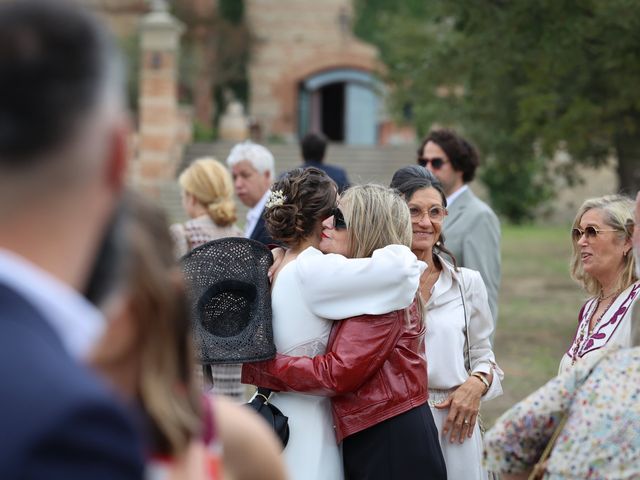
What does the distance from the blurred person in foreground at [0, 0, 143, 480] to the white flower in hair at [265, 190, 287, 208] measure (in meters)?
3.05

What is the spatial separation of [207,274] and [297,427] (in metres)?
0.67

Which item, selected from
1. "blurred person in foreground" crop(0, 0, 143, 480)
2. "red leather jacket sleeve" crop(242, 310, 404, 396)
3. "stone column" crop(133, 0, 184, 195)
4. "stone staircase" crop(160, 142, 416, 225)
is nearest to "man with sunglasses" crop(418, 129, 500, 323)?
"red leather jacket sleeve" crop(242, 310, 404, 396)

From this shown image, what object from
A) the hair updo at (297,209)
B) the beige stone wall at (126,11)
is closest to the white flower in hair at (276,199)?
the hair updo at (297,209)

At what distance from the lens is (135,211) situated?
1.61 metres

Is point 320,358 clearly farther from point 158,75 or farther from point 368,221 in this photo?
point 158,75

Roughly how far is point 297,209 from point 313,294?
0.44 metres

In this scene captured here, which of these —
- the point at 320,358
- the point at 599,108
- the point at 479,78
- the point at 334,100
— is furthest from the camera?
the point at 334,100

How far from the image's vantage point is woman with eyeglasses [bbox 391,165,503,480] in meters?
4.66

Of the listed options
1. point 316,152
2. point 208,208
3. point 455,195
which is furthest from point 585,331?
point 316,152

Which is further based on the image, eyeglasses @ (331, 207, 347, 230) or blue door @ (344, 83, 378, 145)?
blue door @ (344, 83, 378, 145)

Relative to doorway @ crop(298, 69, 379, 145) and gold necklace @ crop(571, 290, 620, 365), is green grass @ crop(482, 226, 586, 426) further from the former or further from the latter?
doorway @ crop(298, 69, 379, 145)

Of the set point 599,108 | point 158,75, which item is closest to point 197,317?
point 599,108

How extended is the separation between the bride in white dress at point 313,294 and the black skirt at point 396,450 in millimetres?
105

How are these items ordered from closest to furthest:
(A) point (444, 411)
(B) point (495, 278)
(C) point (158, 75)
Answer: (A) point (444, 411), (B) point (495, 278), (C) point (158, 75)
